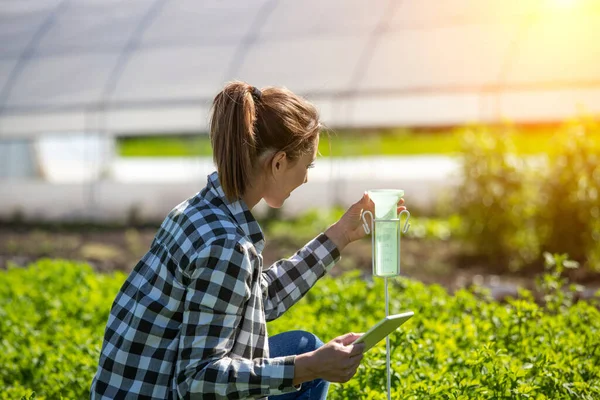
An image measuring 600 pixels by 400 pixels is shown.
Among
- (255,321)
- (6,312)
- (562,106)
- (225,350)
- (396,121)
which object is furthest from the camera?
(396,121)

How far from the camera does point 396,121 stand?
355 inches

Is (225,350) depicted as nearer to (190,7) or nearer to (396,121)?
(396,121)

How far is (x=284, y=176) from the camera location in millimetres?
2193

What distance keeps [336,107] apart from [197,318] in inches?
288

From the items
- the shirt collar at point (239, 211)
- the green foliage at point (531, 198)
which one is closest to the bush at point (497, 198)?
the green foliage at point (531, 198)

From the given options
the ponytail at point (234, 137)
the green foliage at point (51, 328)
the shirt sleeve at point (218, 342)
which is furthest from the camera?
the green foliage at point (51, 328)

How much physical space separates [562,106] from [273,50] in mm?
3341

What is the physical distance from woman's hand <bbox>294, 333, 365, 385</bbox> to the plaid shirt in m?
0.03

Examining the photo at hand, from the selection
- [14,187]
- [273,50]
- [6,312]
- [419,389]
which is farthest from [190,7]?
[419,389]

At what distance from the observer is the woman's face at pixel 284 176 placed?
217cm

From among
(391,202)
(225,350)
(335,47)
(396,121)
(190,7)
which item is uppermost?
(190,7)

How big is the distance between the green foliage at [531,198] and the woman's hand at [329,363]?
395cm

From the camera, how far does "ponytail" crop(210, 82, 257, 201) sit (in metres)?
2.08

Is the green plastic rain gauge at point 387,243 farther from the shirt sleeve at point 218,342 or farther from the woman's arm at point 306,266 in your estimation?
the shirt sleeve at point 218,342
